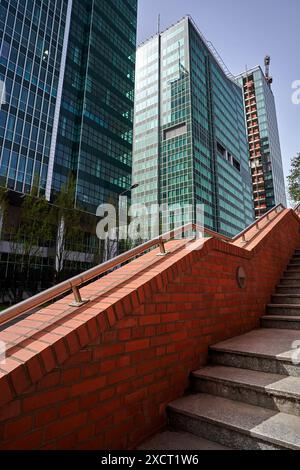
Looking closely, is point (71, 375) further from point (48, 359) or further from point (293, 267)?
point (293, 267)

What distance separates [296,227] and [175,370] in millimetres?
6358

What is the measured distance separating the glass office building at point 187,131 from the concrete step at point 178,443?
58498 mm

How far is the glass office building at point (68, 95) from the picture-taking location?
30109mm

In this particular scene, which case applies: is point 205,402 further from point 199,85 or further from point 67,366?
point 199,85

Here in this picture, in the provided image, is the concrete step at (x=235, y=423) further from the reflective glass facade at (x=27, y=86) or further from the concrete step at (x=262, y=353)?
the reflective glass facade at (x=27, y=86)

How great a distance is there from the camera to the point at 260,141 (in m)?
97.6

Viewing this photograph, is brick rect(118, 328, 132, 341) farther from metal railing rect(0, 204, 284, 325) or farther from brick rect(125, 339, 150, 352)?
metal railing rect(0, 204, 284, 325)

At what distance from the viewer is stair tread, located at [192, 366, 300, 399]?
2.08 metres

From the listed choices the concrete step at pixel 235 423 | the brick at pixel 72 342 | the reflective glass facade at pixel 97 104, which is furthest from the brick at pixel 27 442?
the reflective glass facade at pixel 97 104

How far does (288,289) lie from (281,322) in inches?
47.6

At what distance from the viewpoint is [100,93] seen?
4453 cm

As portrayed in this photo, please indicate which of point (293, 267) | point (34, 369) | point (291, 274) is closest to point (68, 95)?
point (293, 267)

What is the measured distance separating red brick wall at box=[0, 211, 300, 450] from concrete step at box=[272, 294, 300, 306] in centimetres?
126
